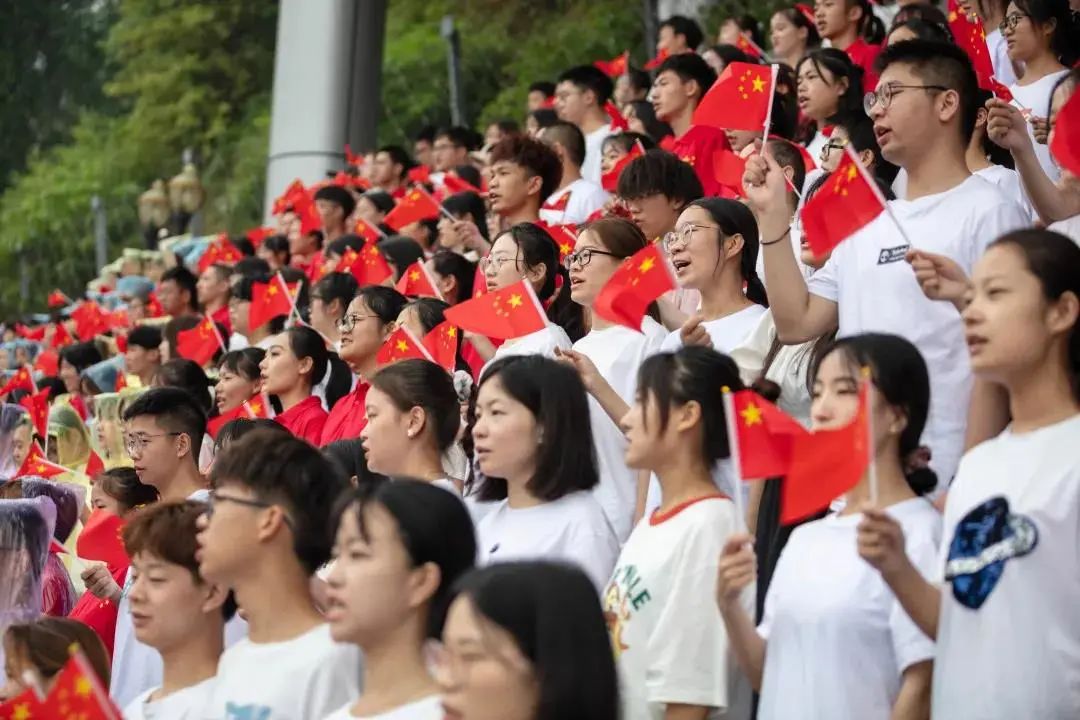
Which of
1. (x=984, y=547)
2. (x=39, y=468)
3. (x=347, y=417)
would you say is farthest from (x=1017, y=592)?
(x=39, y=468)

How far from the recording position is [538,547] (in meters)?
5.02

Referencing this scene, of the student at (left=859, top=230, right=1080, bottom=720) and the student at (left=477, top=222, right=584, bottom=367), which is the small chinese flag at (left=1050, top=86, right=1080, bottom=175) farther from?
the student at (left=477, top=222, right=584, bottom=367)

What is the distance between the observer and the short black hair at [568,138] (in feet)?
33.2

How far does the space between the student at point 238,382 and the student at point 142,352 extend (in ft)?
10.8

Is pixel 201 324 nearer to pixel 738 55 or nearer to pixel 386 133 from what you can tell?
pixel 738 55

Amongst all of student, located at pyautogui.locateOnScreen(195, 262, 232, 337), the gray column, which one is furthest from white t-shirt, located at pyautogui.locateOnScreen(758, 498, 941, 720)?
the gray column

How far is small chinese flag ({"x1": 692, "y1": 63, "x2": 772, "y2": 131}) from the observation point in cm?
735

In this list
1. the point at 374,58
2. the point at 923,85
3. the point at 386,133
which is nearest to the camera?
the point at 923,85

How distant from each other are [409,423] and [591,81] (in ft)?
21.2

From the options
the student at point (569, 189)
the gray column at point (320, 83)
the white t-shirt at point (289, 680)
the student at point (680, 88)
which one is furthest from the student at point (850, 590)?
the gray column at point (320, 83)

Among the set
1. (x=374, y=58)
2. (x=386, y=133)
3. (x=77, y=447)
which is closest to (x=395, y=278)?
(x=77, y=447)

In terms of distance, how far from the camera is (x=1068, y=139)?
4.89m

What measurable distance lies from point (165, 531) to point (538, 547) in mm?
956

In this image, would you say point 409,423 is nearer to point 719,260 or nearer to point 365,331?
point 719,260
